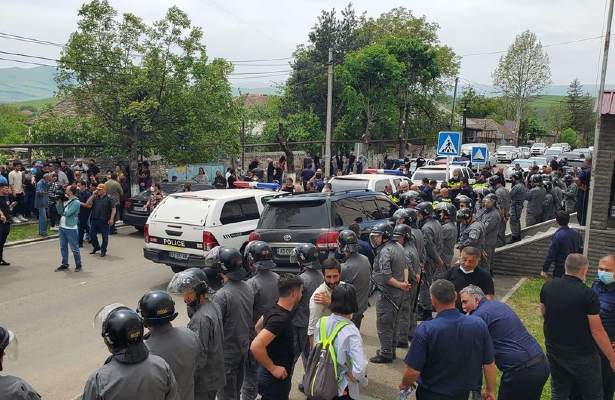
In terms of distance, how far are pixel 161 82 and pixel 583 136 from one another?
84878mm

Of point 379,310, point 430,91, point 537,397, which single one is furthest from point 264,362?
point 430,91

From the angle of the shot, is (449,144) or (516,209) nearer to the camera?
(449,144)

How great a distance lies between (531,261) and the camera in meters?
11.4

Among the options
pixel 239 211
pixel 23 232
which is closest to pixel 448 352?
pixel 239 211

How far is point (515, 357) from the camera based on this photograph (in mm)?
4449

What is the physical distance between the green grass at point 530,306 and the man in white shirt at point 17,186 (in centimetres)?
1332

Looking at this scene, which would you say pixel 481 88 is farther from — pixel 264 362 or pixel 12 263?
pixel 264 362

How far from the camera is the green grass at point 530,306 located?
8094 mm

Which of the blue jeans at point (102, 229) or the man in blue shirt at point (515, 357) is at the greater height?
the man in blue shirt at point (515, 357)

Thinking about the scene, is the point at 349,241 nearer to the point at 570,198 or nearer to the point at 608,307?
the point at 608,307

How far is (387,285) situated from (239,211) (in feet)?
16.2

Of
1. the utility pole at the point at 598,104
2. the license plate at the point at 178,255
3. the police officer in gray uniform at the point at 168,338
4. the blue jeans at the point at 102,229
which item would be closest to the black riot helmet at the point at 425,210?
the utility pole at the point at 598,104

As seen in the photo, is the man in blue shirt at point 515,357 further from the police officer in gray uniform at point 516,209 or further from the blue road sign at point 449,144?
the police officer in gray uniform at point 516,209

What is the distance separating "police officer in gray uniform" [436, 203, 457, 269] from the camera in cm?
893
